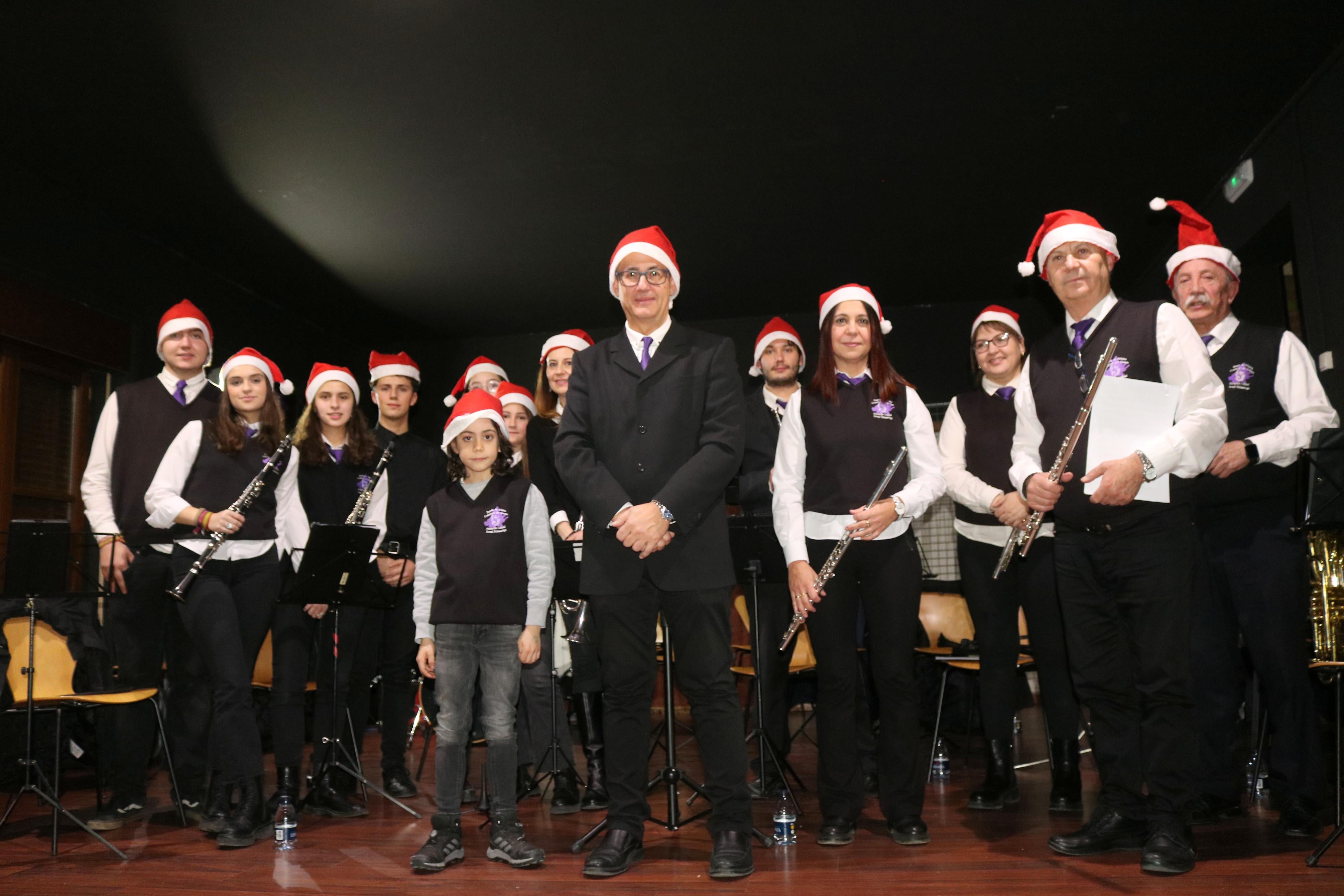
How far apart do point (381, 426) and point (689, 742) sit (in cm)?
254

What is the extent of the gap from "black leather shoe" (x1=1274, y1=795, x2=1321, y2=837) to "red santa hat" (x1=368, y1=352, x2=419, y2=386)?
3.90 m

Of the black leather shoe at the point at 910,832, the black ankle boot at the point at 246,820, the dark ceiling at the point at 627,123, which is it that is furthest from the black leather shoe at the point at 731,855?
the dark ceiling at the point at 627,123

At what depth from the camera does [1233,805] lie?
11.0 ft

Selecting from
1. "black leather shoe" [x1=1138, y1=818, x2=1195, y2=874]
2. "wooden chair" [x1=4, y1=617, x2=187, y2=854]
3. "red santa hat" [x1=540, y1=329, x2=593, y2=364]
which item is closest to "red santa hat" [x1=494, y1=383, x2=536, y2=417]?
"red santa hat" [x1=540, y1=329, x2=593, y2=364]

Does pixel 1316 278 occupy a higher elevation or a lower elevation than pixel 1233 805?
higher

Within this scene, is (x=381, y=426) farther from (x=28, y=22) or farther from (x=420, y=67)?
(x=28, y=22)

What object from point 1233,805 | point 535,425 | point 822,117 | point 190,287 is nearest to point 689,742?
point 535,425

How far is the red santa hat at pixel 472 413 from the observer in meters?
3.43

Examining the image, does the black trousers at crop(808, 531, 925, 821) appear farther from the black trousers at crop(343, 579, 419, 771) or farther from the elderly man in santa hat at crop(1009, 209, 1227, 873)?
the black trousers at crop(343, 579, 419, 771)

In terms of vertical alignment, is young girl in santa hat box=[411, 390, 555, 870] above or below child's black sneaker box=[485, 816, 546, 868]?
above

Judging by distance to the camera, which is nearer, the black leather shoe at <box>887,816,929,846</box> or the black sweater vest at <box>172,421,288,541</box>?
the black leather shoe at <box>887,816,929,846</box>

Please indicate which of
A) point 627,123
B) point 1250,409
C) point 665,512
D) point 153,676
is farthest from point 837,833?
point 627,123

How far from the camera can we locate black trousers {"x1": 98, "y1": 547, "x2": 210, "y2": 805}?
12.4 ft

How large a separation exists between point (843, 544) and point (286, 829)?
201 centimetres
